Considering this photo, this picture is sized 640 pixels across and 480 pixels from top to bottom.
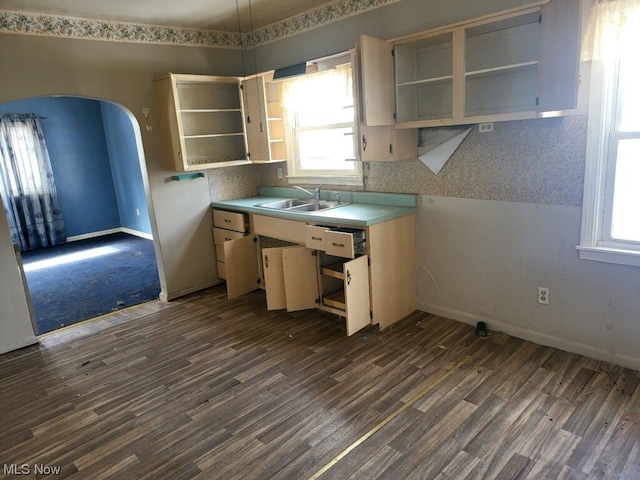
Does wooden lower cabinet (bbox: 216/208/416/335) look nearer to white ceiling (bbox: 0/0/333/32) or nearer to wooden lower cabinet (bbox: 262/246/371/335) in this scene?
wooden lower cabinet (bbox: 262/246/371/335)

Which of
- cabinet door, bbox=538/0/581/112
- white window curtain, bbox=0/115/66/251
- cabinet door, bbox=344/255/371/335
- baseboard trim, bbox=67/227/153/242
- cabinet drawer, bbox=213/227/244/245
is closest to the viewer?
cabinet door, bbox=538/0/581/112

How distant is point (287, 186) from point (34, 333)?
8.49ft

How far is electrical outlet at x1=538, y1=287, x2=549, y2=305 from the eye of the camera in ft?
9.61

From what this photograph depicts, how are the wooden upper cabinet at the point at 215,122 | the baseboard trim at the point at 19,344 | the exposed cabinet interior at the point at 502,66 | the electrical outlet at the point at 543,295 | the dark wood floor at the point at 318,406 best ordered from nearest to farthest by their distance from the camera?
the dark wood floor at the point at 318,406 < the exposed cabinet interior at the point at 502,66 < the electrical outlet at the point at 543,295 < the baseboard trim at the point at 19,344 < the wooden upper cabinet at the point at 215,122

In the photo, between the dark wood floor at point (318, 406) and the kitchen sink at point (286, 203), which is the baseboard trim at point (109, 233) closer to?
the kitchen sink at point (286, 203)

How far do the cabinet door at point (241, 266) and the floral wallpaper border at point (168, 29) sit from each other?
197 centimetres

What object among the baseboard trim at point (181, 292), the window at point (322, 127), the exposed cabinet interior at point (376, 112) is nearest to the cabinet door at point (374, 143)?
the exposed cabinet interior at point (376, 112)

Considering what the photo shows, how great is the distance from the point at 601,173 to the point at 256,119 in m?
2.88

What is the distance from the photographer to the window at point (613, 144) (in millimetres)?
2320

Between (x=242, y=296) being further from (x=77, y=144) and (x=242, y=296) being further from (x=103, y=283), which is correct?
(x=77, y=144)

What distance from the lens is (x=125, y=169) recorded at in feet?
23.7

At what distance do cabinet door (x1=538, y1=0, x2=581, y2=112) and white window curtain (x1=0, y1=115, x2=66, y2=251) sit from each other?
22.8ft

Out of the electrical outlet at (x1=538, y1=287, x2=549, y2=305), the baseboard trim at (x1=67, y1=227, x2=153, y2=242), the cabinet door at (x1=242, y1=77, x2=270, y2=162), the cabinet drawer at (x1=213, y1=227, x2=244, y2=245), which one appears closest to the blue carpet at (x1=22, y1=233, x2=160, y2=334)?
the baseboard trim at (x1=67, y1=227, x2=153, y2=242)

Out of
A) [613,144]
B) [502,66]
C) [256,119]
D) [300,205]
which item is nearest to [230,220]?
[300,205]
